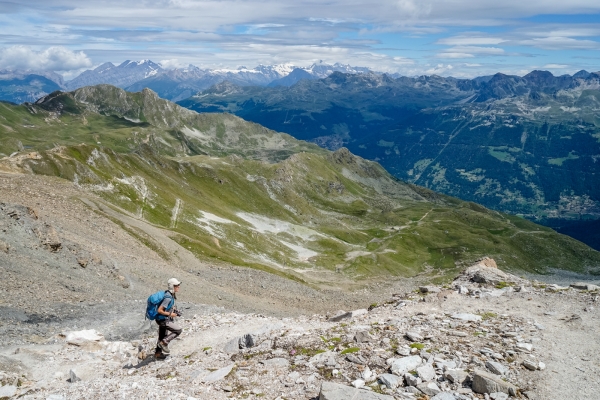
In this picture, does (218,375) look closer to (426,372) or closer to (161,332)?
(161,332)

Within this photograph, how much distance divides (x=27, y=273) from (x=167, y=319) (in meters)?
23.5

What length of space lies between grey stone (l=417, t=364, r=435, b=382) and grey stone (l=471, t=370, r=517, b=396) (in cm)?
163

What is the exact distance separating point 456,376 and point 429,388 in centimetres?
150

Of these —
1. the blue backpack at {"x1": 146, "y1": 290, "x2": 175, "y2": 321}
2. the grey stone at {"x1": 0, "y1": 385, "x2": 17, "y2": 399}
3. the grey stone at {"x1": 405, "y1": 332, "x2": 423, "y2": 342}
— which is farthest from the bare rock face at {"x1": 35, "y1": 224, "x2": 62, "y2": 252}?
the grey stone at {"x1": 405, "y1": 332, "x2": 423, "y2": 342}

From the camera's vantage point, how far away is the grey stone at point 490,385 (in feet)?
54.5

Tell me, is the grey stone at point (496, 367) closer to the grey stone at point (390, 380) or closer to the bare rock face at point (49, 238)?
the grey stone at point (390, 380)

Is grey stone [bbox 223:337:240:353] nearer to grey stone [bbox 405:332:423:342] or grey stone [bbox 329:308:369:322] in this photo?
grey stone [bbox 329:308:369:322]

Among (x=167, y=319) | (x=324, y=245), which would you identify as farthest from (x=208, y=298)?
(x=324, y=245)

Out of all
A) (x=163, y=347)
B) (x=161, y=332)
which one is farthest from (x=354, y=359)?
(x=161, y=332)

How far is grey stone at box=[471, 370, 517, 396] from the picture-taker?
16.6m

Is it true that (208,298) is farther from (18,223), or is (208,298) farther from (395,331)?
(395,331)

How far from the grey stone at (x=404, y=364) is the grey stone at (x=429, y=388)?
3.81 ft

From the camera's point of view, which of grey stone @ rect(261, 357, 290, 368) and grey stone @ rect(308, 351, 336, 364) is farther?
grey stone @ rect(261, 357, 290, 368)

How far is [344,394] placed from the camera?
1616cm
